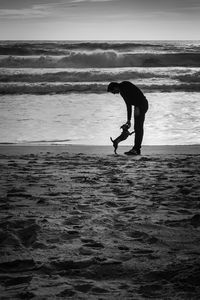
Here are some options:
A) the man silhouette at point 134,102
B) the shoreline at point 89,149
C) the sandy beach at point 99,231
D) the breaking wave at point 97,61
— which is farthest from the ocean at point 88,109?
the breaking wave at point 97,61

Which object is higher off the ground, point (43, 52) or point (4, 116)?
point (43, 52)

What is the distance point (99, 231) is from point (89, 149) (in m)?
5.19

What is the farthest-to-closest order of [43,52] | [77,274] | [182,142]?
[43,52], [182,142], [77,274]

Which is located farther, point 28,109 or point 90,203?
point 28,109

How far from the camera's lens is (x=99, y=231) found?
384cm

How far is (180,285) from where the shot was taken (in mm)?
2770

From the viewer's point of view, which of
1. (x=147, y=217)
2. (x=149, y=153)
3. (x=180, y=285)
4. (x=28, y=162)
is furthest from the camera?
(x=149, y=153)

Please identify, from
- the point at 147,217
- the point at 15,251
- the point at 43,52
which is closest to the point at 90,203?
the point at 147,217

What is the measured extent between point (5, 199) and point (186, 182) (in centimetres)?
227

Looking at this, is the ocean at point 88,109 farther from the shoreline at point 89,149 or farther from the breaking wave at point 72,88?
the shoreline at point 89,149

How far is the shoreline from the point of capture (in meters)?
8.60

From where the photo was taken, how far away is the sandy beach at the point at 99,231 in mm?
2795

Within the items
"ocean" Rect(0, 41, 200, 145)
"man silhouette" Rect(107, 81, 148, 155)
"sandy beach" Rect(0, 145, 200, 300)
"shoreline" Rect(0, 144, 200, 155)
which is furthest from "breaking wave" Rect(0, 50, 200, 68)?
"sandy beach" Rect(0, 145, 200, 300)

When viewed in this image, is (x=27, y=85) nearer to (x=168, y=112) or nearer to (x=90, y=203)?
(x=168, y=112)
